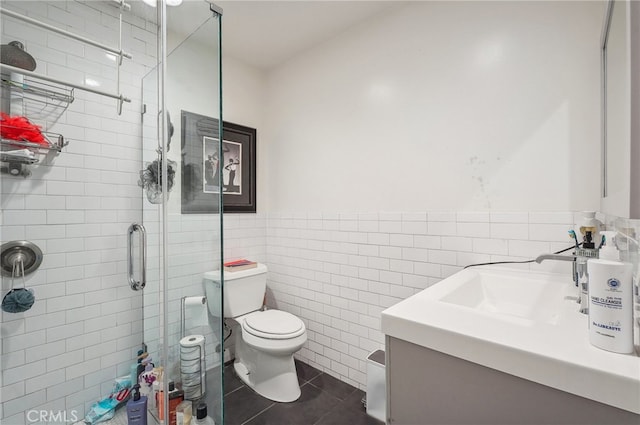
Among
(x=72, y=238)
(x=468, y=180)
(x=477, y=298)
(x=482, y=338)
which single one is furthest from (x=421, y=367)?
(x=72, y=238)

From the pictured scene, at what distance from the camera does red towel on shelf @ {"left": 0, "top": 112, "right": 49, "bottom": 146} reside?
4.44ft

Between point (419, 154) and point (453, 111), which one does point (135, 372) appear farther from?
point (453, 111)

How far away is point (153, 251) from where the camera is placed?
5.54 feet

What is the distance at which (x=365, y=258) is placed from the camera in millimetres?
1997

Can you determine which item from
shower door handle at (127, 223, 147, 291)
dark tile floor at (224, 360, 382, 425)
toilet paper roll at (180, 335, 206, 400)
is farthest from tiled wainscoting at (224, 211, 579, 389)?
toilet paper roll at (180, 335, 206, 400)

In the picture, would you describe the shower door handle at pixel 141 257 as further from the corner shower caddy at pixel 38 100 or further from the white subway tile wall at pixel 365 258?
the white subway tile wall at pixel 365 258

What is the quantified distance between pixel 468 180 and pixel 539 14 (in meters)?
0.85

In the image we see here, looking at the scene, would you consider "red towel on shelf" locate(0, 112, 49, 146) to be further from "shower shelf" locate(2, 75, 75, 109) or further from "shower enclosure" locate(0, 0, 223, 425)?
"shower shelf" locate(2, 75, 75, 109)

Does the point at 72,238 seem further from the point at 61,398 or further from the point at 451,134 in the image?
the point at 451,134

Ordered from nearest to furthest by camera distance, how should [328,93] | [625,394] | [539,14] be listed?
[625,394], [539,14], [328,93]

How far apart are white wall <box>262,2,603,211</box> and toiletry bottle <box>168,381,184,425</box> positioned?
1455 millimetres

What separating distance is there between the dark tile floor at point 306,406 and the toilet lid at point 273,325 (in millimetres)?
450

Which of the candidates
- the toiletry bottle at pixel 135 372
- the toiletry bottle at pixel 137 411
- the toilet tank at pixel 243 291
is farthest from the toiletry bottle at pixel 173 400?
the toilet tank at pixel 243 291

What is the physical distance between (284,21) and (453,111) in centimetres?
135
